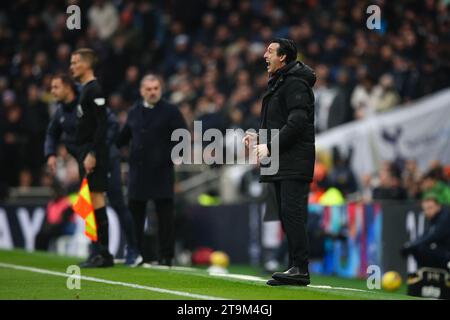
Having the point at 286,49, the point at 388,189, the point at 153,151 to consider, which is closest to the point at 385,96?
the point at 388,189

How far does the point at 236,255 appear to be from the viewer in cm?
1950

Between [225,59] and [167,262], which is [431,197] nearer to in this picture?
[167,262]

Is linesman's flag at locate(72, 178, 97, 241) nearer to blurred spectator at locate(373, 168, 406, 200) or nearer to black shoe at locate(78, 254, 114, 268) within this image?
black shoe at locate(78, 254, 114, 268)

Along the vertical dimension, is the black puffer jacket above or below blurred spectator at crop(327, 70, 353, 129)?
below

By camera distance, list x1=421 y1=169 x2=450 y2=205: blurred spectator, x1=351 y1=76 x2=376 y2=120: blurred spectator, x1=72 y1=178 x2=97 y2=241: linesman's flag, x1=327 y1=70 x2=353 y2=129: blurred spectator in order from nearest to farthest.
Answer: x1=72 y1=178 x2=97 y2=241: linesman's flag, x1=421 y1=169 x2=450 y2=205: blurred spectator, x1=351 y1=76 x2=376 y2=120: blurred spectator, x1=327 y1=70 x2=353 y2=129: blurred spectator

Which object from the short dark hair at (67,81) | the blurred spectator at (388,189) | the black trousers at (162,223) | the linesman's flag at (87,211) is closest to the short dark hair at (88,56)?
the short dark hair at (67,81)

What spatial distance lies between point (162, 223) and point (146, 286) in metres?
2.70

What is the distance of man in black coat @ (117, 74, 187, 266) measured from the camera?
41.5 feet

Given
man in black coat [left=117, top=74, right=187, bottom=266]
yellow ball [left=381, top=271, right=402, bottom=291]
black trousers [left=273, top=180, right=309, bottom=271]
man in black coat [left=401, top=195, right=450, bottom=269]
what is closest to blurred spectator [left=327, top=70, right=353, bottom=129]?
man in black coat [left=401, top=195, right=450, bottom=269]

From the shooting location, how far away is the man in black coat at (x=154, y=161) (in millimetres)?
12656

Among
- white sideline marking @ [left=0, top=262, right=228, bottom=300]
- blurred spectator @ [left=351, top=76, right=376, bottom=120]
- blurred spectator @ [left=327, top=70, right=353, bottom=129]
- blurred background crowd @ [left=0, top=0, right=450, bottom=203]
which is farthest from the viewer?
blurred spectator @ [left=327, top=70, right=353, bottom=129]

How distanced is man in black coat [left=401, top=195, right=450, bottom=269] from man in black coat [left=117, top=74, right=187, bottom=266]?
3.75 metres

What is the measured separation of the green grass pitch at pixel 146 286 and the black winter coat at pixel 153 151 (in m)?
0.94

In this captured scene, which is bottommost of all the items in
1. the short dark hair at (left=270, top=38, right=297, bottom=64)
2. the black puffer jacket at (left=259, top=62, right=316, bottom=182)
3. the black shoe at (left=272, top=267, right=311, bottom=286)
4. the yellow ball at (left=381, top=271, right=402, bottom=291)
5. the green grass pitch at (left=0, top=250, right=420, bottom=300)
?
the yellow ball at (left=381, top=271, right=402, bottom=291)
